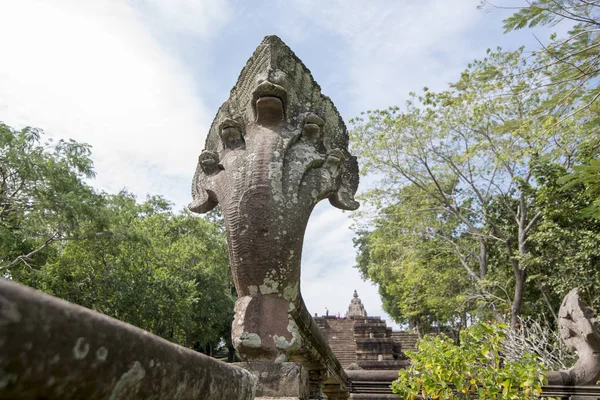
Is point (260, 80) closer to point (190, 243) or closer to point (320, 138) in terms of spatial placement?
point (320, 138)

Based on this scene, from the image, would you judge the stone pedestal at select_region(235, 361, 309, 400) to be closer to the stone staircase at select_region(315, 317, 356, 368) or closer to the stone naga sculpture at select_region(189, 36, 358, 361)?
the stone naga sculpture at select_region(189, 36, 358, 361)

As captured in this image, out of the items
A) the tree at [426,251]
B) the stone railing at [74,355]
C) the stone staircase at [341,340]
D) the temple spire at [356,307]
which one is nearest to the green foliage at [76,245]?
the stone staircase at [341,340]

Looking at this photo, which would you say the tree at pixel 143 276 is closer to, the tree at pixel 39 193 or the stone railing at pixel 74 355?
the tree at pixel 39 193

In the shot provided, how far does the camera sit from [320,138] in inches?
96.3

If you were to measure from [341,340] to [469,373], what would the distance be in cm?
1489

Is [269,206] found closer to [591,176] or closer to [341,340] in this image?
[591,176]

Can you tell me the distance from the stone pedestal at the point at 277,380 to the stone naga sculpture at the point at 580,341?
4.43m

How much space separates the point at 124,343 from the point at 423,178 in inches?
521

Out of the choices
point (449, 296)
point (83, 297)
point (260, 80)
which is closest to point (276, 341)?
point (260, 80)

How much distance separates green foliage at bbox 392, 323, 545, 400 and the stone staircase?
1061cm

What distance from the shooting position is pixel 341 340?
16.9m

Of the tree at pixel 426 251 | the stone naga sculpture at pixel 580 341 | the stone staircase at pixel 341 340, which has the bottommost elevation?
the stone naga sculpture at pixel 580 341

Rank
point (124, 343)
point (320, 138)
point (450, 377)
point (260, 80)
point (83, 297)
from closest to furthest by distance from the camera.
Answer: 1. point (124, 343)
2. point (260, 80)
3. point (320, 138)
4. point (450, 377)
5. point (83, 297)

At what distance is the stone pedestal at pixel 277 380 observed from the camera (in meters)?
1.76
